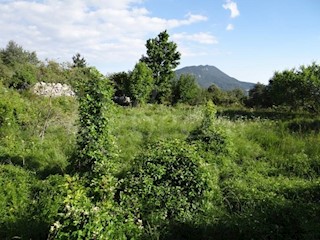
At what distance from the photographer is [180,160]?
5.43 m

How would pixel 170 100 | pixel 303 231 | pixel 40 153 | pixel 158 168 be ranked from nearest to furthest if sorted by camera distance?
pixel 303 231, pixel 158 168, pixel 40 153, pixel 170 100

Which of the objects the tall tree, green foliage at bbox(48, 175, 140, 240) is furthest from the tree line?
green foliage at bbox(48, 175, 140, 240)

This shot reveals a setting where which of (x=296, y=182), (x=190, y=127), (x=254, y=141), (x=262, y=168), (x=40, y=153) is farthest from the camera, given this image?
(x=190, y=127)

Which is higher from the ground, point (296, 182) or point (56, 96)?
point (56, 96)

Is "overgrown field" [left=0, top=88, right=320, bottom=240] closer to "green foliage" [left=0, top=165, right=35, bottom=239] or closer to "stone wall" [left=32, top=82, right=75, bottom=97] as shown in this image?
"green foliage" [left=0, top=165, right=35, bottom=239]

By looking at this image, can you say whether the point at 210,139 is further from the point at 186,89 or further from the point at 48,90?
the point at 186,89

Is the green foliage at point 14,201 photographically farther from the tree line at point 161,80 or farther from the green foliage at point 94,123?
the tree line at point 161,80

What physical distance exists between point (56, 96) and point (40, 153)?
221 inches

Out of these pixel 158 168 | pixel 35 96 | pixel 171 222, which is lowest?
pixel 171 222

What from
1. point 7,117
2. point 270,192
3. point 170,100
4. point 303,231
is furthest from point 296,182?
point 170,100

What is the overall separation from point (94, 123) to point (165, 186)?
178 centimetres

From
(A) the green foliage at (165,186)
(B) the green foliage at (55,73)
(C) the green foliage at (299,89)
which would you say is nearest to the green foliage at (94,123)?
(A) the green foliage at (165,186)

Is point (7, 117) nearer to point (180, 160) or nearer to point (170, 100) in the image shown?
point (180, 160)

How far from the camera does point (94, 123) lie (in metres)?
5.84
